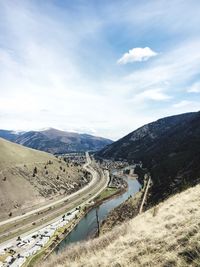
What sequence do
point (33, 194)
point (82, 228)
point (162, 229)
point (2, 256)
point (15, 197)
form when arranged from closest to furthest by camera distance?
point (162, 229) < point (2, 256) < point (82, 228) < point (15, 197) < point (33, 194)

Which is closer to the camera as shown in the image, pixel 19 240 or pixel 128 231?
pixel 128 231

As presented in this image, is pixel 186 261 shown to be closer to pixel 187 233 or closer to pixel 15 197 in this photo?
pixel 187 233

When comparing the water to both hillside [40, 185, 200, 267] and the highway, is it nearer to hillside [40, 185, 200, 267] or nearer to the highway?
the highway

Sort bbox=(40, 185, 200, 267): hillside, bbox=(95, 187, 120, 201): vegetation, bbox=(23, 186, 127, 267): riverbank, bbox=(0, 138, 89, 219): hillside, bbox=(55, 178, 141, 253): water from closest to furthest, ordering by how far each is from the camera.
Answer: bbox=(40, 185, 200, 267): hillside, bbox=(23, 186, 127, 267): riverbank, bbox=(55, 178, 141, 253): water, bbox=(0, 138, 89, 219): hillside, bbox=(95, 187, 120, 201): vegetation

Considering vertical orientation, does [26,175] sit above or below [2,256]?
above

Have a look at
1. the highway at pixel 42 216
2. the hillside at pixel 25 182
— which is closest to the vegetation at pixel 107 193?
the highway at pixel 42 216

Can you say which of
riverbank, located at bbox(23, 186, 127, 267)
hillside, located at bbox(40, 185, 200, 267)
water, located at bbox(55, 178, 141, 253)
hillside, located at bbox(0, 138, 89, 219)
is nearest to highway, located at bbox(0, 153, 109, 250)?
riverbank, located at bbox(23, 186, 127, 267)

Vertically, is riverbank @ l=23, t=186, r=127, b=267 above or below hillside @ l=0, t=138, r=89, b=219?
below

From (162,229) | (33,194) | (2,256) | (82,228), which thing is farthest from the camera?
(33,194)

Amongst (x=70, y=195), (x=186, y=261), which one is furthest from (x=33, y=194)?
(x=186, y=261)
